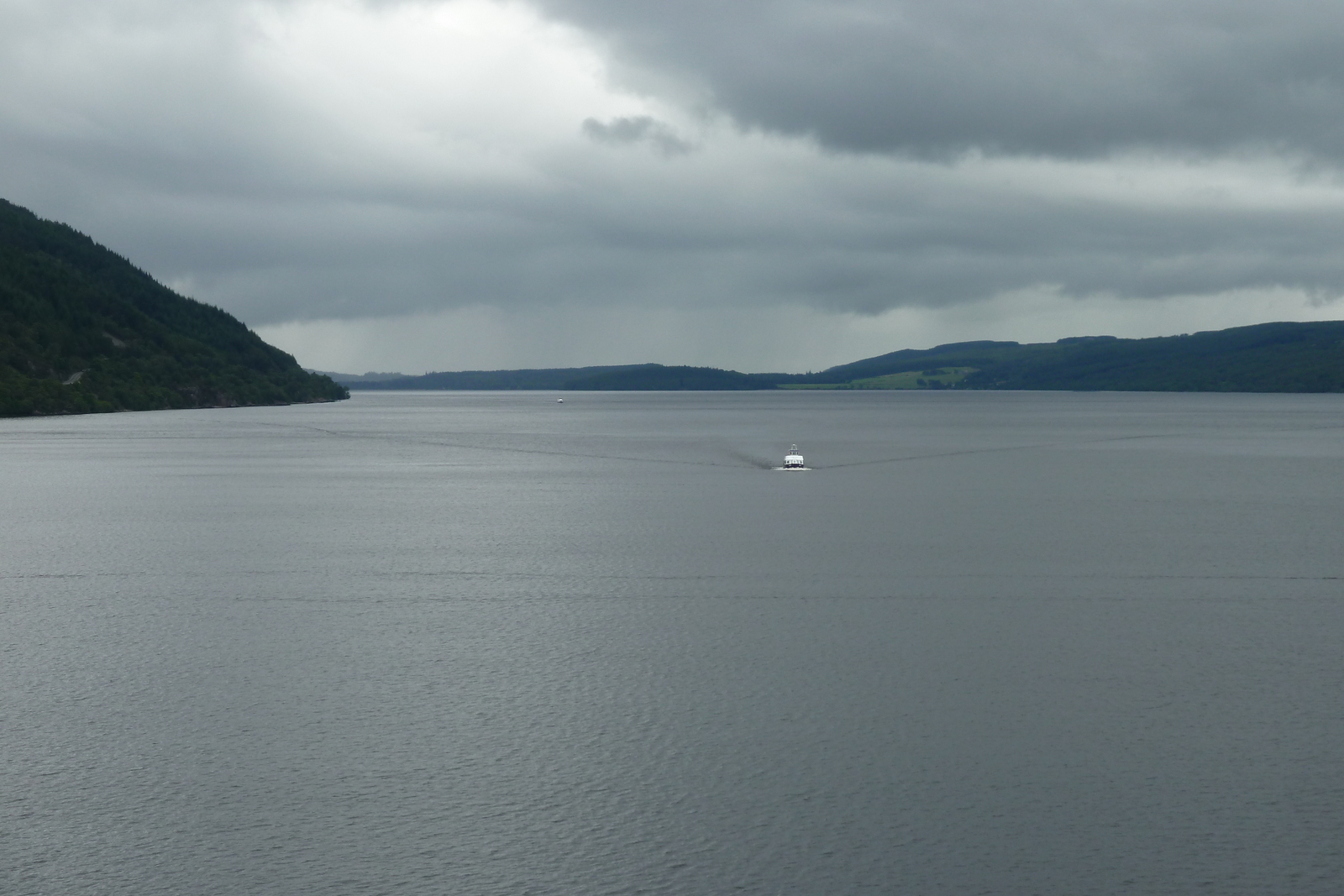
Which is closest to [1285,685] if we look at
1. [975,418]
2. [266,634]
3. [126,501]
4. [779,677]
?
[779,677]

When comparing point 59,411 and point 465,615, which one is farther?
point 59,411

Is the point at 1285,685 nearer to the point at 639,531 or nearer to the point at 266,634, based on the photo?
the point at 266,634

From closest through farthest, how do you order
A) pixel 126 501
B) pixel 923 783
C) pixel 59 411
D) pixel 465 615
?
pixel 923 783 < pixel 465 615 < pixel 126 501 < pixel 59 411

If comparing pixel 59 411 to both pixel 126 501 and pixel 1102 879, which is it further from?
pixel 1102 879

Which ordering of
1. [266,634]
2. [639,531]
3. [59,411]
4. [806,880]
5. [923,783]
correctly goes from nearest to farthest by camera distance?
1. [806,880]
2. [923,783]
3. [266,634]
4. [639,531]
5. [59,411]

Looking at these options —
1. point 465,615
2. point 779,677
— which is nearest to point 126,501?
point 465,615

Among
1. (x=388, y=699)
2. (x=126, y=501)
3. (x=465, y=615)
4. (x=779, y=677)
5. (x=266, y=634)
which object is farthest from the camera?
(x=126, y=501)
